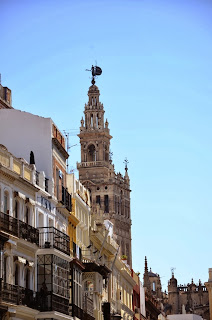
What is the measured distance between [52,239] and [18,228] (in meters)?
4.77

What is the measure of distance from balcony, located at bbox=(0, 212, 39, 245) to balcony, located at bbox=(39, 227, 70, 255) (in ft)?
3.01

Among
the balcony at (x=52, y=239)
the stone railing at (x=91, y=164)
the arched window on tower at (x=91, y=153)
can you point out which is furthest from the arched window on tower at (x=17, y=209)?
the arched window on tower at (x=91, y=153)

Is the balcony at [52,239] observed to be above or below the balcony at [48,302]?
above

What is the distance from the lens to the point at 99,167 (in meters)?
173

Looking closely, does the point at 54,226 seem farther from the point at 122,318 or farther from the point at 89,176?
the point at 89,176

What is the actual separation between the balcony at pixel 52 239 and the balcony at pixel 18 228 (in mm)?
918

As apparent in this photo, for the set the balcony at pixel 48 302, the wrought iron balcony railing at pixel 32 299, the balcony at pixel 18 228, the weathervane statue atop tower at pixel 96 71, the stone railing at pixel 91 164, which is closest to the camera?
the wrought iron balcony railing at pixel 32 299

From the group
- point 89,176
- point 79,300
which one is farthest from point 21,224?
point 89,176

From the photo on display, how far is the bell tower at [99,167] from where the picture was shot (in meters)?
173

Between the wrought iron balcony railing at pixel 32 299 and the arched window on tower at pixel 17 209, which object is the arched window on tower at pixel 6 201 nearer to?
the arched window on tower at pixel 17 209

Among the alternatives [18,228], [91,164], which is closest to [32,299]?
[18,228]

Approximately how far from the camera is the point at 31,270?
48844mm

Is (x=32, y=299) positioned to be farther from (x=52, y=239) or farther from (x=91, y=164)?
(x=91, y=164)

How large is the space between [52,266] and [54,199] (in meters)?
5.00
